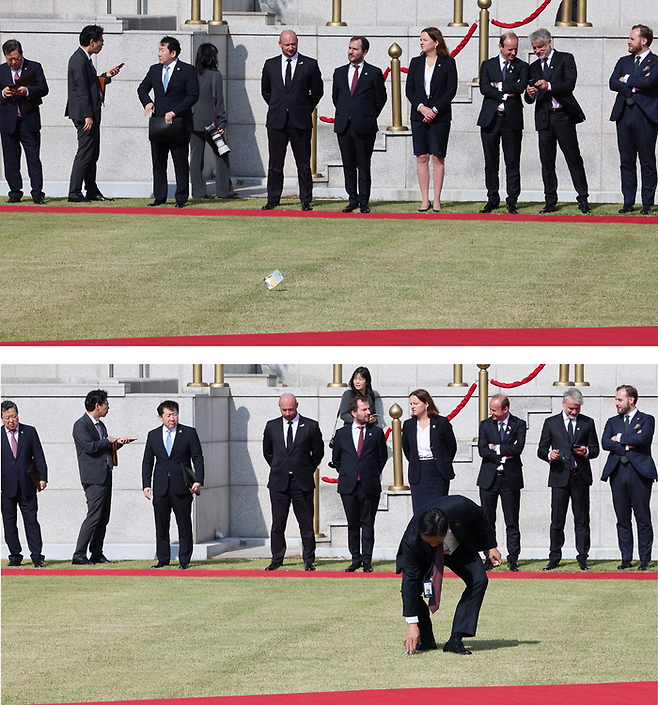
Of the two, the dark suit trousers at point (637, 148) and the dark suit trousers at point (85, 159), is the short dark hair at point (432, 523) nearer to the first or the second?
the dark suit trousers at point (637, 148)

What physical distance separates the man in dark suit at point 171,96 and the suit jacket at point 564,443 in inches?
210

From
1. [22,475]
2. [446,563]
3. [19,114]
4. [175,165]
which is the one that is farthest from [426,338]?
[19,114]

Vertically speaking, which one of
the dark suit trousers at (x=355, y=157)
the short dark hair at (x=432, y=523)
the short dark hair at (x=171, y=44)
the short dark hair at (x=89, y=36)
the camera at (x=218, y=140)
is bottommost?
the short dark hair at (x=432, y=523)

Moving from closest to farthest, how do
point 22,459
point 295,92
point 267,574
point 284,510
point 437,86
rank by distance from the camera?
point 267,574 → point 284,510 → point 22,459 → point 437,86 → point 295,92

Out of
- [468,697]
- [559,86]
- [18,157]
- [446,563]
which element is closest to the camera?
[468,697]

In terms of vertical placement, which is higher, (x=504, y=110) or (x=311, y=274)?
(x=504, y=110)

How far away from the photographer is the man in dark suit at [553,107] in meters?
15.2

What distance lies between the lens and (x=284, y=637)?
30.0 feet

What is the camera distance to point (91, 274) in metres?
12.8

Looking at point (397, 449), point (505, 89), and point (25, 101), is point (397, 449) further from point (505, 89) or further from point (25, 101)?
point (25, 101)

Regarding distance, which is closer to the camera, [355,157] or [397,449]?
[397,449]

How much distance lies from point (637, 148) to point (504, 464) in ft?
14.6

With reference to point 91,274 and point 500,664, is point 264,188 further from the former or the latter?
point 500,664

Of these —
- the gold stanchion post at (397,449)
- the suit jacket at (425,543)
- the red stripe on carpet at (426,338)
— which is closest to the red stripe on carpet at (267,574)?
the gold stanchion post at (397,449)
